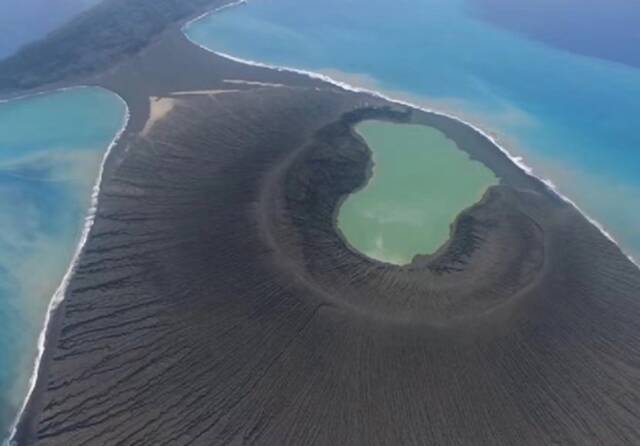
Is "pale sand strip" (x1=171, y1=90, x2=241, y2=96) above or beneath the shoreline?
beneath

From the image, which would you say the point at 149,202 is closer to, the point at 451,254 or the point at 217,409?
the point at 217,409

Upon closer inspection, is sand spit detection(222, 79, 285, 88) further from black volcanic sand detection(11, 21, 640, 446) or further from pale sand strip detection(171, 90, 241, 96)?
black volcanic sand detection(11, 21, 640, 446)

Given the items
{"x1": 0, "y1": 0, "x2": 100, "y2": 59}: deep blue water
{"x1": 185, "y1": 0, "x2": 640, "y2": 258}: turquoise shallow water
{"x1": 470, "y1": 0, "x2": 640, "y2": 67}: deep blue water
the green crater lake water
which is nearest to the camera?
the green crater lake water

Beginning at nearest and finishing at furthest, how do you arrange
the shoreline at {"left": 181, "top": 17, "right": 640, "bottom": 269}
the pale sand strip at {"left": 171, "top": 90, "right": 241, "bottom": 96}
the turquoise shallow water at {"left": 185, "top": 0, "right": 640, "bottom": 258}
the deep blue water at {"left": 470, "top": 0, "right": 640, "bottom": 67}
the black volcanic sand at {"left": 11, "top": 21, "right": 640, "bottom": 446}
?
the black volcanic sand at {"left": 11, "top": 21, "right": 640, "bottom": 446} → the shoreline at {"left": 181, "top": 17, "right": 640, "bottom": 269} → the turquoise shallow water at {"left": 185, "top": 0, "right": 640, "bottom": 258} → the pale sand strip at {"left": 171, "top": 90, "right": 241, "bottom": 96} → the deep blue water at {"left": 470, "top": 0, "right": 640, "bottom": 67}

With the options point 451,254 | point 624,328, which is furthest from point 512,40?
point 624,328

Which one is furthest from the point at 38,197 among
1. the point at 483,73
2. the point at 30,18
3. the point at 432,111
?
the point at 483,73

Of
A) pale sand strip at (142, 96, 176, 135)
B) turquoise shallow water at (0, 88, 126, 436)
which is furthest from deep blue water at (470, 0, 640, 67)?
turquoise shallow water at (0, 88, 126, 436)

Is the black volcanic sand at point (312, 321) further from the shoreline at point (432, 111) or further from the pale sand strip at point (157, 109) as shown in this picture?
the pale sand strip at point (157, 109)

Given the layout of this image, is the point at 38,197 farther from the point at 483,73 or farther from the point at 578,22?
the point at 578,22
